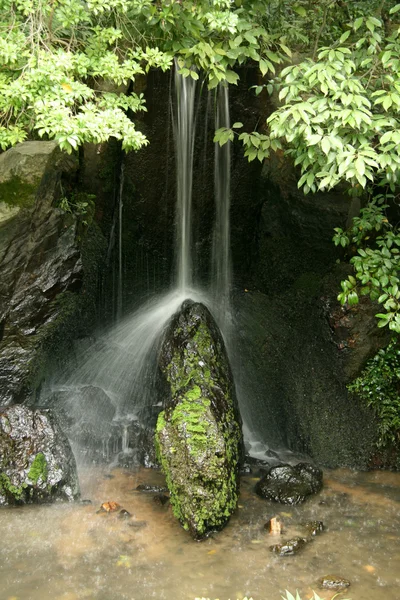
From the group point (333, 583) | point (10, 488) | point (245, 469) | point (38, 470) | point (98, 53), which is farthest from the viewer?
point (245, 469)

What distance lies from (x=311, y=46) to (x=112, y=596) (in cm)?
649

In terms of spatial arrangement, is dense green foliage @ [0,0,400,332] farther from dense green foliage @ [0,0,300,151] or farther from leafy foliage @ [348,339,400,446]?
leafy foliage @ [348,339,400,446]

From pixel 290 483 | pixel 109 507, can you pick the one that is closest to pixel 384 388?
pixel 290 483

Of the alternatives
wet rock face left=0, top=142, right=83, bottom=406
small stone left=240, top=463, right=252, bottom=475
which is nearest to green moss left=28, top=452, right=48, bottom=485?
wet rock face left=0, top=142, right=83, bottom=406

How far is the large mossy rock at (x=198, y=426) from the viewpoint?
5430 millimetres

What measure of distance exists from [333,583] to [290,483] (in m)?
1.55

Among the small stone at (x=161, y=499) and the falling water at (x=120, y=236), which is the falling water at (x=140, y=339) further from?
the small stone at (x=161, y=499)

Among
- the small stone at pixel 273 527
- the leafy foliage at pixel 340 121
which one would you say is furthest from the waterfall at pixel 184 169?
the small stone at pixel 273 527

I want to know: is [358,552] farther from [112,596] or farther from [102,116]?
[102,116]

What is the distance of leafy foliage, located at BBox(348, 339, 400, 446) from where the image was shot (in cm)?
709

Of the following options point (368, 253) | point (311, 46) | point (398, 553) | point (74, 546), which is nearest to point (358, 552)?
point (398, 553)

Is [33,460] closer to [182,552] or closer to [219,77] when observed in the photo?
[182,552]

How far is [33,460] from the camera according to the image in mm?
5914

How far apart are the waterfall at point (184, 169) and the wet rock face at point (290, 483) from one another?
3561 mm
